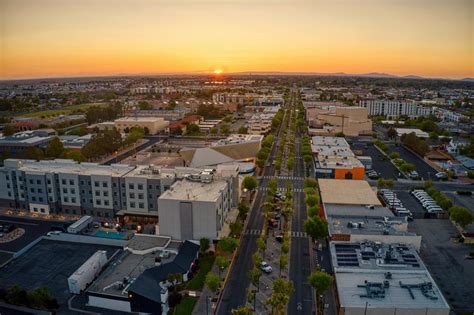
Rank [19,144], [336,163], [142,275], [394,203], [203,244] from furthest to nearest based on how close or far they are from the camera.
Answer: [19,144] → [336,163] → [394,203] → [203,244] → [142,275]

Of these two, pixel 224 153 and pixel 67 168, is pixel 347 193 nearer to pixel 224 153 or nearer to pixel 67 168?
pixel 224 153

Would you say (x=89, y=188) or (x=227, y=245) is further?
(x=89, y=188)

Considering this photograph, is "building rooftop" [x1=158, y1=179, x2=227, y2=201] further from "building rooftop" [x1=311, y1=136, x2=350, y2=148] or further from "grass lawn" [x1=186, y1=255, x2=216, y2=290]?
"building rooftop" [x1=311, y1=136, x2=350, y2=148]

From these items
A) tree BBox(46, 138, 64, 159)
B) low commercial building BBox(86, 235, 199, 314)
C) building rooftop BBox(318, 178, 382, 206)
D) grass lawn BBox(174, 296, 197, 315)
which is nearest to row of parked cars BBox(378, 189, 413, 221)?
building rooftop BBox(318, 178, 382, 206)

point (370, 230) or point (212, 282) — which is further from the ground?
point (370, 230)

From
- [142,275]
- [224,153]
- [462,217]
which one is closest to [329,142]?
[224,153]

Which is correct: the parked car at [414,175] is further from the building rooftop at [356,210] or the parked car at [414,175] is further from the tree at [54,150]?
the tree at [54,150]
